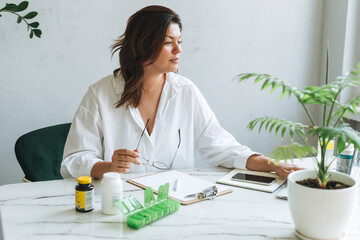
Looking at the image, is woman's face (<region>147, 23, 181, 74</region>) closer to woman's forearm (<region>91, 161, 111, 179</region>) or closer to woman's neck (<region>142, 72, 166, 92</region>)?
woman's neck (<region>142, 72, 166, 92</region>)

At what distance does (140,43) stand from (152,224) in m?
0.89

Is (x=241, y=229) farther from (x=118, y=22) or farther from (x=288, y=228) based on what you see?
(x=118, y=22)

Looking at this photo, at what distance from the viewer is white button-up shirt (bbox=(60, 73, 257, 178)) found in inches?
66.6

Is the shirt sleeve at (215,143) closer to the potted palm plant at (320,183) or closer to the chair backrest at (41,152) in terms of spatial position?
the potted palm plant at (320,183)

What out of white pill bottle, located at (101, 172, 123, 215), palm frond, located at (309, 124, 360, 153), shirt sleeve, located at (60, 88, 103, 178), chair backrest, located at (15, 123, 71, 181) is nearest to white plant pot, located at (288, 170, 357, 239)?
palm frond, located at (309, 124, 360, 153)

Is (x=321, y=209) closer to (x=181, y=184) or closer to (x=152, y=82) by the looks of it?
(x=181, y=184)

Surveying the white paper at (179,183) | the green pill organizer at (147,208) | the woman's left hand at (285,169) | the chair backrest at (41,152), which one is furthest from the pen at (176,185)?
the chair backrest at (41,152)

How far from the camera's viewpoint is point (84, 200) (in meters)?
1.24

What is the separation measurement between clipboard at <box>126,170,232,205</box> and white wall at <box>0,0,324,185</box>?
3.45 ft

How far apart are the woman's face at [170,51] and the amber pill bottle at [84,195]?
0.74 metres

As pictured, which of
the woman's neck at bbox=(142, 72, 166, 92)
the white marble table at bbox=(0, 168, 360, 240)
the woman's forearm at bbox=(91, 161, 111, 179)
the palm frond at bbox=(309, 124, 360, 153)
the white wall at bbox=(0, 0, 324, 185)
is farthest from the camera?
the white wall at bbox=(0, 0, 324, 185)

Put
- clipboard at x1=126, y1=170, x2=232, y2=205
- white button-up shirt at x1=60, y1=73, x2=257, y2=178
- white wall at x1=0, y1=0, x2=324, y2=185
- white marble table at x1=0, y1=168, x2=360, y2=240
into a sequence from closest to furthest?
white marble table at x1=0, y1=168, x2=360, y2=240, clipboard at x1=126, y1=170, x2=232, y2=205, white button-up shirt at x1=60, y1=73, x2=257, y2=178, white wall at x1=0, y1=0, x2=324, y2=185

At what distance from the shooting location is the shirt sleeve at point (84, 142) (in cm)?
159

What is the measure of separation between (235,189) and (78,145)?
67 centimetres
